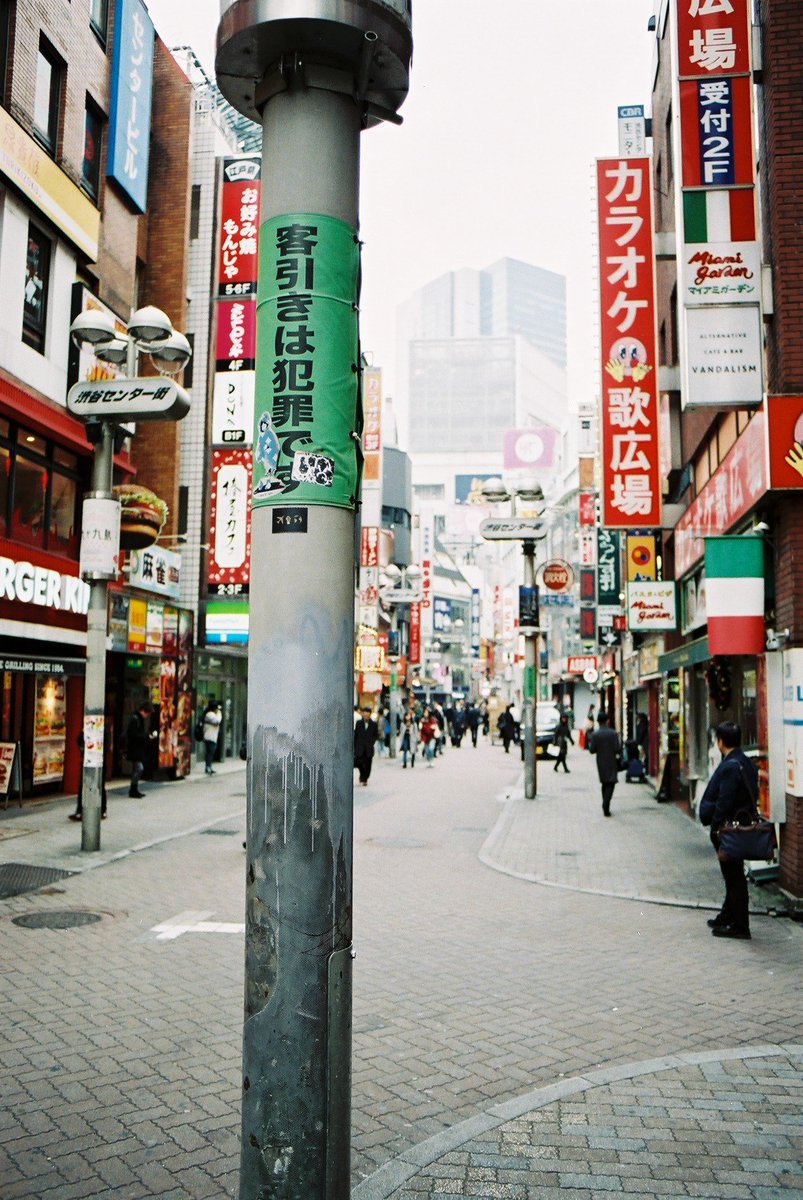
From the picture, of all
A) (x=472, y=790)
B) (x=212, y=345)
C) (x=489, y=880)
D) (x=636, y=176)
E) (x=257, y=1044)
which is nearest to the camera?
(x=257, y=1044)

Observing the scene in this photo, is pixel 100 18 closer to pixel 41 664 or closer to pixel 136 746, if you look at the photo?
pixel 41 664

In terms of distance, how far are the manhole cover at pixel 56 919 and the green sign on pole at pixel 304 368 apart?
24.1ft

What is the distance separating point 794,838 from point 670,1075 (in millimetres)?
4896

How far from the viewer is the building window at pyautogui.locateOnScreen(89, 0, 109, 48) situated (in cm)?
2062

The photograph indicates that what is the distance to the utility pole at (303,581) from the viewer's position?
313cm

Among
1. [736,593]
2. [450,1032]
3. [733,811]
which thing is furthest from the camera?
[736,593]

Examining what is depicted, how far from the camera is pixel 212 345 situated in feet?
89.1

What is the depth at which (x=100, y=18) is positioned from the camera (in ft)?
69.5

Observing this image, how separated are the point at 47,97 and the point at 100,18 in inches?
151

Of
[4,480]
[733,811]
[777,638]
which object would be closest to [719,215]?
[777,638]

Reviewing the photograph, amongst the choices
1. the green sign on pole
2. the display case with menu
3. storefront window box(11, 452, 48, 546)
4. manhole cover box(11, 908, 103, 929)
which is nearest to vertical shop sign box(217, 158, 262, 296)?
storefront window box(11, 452, 48, 546)

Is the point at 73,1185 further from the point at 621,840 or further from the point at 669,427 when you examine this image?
the point at 669,427

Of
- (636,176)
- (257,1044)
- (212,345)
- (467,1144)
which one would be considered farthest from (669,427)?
(257,1044)

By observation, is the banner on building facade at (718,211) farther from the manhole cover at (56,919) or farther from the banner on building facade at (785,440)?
the manhole cover at (56,919)
